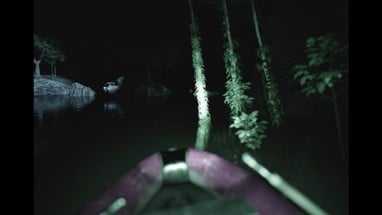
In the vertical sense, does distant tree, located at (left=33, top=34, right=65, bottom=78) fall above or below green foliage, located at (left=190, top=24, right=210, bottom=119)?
above

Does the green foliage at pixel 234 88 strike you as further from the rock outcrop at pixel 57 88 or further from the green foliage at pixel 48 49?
the green foliage at pixel 48 49

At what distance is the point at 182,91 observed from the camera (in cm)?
3706

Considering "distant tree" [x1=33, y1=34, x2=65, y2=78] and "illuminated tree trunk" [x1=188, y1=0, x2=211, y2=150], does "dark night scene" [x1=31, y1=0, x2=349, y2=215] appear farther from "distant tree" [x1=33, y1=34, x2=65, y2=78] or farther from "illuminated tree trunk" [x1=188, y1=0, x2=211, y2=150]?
"distant tree" [x1=33, y1=34, x2=65, y2=78]

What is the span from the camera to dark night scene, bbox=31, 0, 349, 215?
5.44 m

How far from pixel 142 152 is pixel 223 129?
490 cm

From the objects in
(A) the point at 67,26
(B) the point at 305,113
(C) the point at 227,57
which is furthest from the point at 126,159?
(A) the point at 67,26

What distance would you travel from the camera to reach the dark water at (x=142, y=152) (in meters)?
7.21

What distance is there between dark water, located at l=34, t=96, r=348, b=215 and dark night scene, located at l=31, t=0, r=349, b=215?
5cm

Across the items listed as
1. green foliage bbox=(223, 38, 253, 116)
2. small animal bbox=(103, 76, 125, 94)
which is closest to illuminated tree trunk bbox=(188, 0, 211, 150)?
green foliage bbox=(223, 38, 253, 116)

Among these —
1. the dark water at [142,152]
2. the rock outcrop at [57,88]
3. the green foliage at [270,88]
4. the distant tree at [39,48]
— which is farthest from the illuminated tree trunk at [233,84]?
the distant tree at [39,48]

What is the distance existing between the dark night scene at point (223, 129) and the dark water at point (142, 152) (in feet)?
0.16

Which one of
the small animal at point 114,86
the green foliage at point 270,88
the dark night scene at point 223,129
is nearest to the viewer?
the dark night scene at point 223,129

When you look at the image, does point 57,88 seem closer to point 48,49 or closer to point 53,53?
point 53,53

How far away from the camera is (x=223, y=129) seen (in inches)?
567
